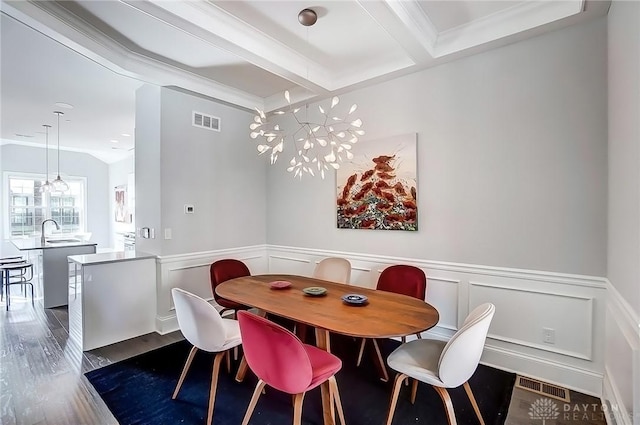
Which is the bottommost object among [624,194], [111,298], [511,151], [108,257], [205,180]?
[111,298]

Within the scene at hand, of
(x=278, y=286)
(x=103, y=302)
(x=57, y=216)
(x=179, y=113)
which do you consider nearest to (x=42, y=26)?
(x=179, y=113)

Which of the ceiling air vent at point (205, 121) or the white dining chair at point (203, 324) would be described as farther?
the ceiling air vent at point (205, 121)

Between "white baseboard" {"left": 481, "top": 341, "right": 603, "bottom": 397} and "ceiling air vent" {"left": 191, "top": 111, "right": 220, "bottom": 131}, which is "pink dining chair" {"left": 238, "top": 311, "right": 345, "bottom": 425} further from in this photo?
"ceiling air vent" {"left": 191, "top": 111, "right": 220, "bottom": 131}

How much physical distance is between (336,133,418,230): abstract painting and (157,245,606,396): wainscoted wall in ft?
1.41

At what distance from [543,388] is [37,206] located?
9471 millimetres

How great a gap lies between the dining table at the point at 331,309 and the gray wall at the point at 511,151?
0.95 m

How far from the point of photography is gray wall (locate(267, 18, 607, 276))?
2273mm

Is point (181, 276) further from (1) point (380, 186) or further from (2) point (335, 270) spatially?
(1) point (380, 186)

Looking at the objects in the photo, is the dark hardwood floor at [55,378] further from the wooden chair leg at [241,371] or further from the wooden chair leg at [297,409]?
the wooden chair leg at [241,371]

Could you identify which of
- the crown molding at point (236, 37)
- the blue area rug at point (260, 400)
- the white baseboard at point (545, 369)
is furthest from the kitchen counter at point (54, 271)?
the white baseboard at point (545, 369)

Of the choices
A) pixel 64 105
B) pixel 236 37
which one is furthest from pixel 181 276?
pixel 64 105

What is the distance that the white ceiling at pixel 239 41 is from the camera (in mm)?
2283

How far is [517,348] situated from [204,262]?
338cm

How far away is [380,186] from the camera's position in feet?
11.0
